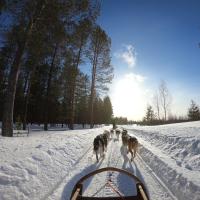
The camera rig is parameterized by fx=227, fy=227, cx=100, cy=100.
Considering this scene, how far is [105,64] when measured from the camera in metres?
31.7

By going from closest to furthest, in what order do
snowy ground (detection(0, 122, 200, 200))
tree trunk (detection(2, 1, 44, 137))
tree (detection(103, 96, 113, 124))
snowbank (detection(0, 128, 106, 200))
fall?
snowbank (detection(0, 128, 106, 200)), snowy ground (detection(0, 122, 200, 200)), tree trunk (detection(2, 1, 44, 137)), tree (detection(103, 96, 113, 124))

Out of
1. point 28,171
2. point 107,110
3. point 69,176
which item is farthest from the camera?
point 107,110

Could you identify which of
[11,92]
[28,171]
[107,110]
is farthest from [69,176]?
[107,110]

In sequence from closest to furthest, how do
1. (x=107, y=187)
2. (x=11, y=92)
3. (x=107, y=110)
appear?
(x=107, y=187) < (x=11, y=92) < (x=107, y=110)

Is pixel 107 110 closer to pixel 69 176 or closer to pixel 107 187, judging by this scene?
pixel 69 176

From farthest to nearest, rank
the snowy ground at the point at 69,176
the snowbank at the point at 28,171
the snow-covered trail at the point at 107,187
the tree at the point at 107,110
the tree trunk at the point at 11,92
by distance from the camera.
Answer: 1. the tree at the point at 107,110
2. the tree trunk at the point at 11,92
3. the snow-covered trail at the point at 107,187
4. the snowy ground at the point at 69,176
5. the snowbank at the point at 28,171

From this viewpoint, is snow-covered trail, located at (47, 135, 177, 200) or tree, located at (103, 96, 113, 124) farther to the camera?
tree, located at (103, 96, 113, 124)

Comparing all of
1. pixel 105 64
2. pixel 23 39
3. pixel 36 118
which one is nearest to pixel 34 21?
pixel 23 39

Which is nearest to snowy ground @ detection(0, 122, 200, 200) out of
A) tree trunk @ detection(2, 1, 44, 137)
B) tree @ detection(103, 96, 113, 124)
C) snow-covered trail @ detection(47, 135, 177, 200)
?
snow-covered trail @ detection(47, 135, 177, 200)

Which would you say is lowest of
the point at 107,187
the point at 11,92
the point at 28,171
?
the point at 107,187

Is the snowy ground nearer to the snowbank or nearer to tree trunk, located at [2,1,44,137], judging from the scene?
the snowbank

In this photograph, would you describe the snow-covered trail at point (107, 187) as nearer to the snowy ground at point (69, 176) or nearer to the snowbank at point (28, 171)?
the snowy ground at point (69, 176)

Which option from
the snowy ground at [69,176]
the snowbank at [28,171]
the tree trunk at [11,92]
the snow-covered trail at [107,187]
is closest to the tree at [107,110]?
the tree trunk at [11,92]

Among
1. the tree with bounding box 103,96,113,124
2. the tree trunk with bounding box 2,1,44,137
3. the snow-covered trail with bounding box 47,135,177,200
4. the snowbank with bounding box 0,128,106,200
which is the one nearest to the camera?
the snowbank with bounding box 0,128,106,200
